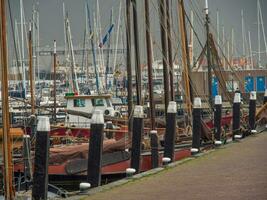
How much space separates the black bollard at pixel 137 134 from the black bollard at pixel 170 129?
81cm

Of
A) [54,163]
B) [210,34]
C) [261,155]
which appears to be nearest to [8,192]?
[261,155]

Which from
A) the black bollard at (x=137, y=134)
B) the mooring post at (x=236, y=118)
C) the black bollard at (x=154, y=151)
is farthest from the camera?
the mooring post at (x=236, y=118)

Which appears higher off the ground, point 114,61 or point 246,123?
point 114,61

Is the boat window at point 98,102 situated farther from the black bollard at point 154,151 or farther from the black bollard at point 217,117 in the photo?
the black bollard at point 154,151

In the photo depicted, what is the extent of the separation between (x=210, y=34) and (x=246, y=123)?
21.2 feet

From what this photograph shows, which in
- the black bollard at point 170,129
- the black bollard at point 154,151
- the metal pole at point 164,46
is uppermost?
the metal pole at point 164,46

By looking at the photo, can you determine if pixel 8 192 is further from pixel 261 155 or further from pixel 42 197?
pixel 261 155

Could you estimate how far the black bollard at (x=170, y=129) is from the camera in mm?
18750

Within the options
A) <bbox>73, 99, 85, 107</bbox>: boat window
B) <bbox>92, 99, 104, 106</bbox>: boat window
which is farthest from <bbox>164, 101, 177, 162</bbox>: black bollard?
<bbox>73, 99, 85, 107</bbox>: boat window

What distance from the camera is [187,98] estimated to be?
78.1ft

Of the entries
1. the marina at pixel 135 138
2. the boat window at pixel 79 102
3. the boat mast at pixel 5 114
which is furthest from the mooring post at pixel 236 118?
the boat window at pixel 79 102

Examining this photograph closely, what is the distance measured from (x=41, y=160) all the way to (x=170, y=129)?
6796mm

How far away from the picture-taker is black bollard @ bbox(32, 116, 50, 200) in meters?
12.8

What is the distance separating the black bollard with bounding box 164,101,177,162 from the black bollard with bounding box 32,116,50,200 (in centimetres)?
652
